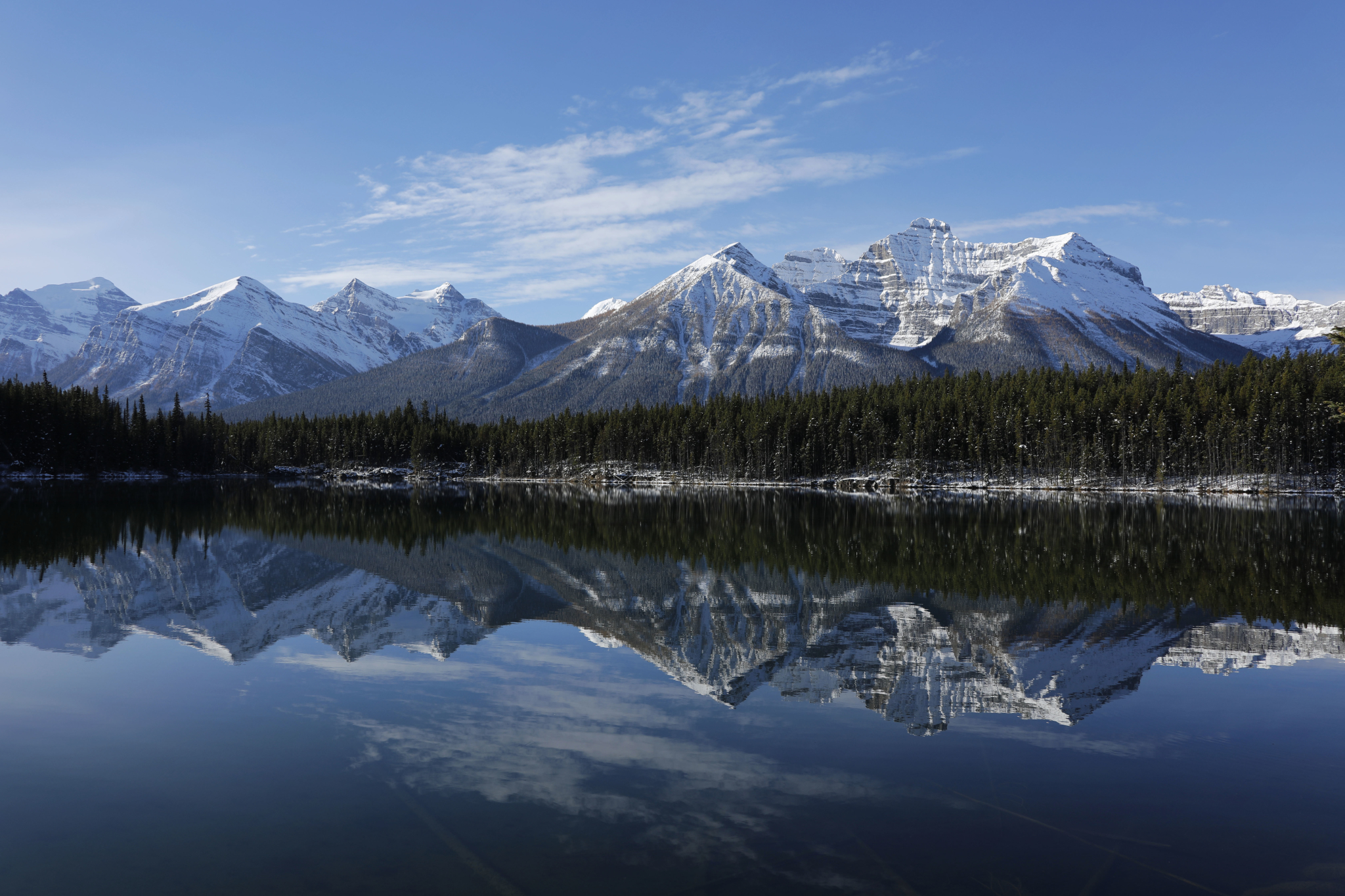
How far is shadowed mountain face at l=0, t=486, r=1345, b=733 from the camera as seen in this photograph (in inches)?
767

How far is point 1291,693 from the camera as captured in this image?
57.3ft

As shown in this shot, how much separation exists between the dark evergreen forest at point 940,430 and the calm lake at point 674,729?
105 metres

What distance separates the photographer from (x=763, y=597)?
29047mm

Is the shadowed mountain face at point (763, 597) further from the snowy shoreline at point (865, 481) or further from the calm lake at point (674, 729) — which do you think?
the snowy shoreline at point (865, 481)

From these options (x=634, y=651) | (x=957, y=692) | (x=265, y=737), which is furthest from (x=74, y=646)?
(x=957, y=692)

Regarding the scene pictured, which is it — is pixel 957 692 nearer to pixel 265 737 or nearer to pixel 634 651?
pixel 634 651

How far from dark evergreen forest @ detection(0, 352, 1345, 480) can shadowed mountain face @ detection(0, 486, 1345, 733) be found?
75557 millimetres

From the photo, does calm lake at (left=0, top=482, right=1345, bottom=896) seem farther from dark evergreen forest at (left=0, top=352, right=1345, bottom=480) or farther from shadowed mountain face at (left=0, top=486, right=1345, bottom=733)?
dark evergreen forest at (left=0, top=352, right=1345, bottom=480)

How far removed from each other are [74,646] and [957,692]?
21.9m

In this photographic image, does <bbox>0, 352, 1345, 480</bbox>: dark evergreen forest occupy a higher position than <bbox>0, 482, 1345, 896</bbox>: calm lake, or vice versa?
<bbox>0, 352, 1345, 480</bbox>: dark evergreen forest

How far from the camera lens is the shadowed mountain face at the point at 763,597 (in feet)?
63.9

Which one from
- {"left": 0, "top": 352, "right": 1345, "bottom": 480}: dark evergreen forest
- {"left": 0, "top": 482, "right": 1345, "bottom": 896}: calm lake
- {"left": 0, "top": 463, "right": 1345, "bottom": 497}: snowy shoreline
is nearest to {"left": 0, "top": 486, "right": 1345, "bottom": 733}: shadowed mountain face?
{"left": 0, "top": 482, "right": 1345, "bottom": 896}: calm lake

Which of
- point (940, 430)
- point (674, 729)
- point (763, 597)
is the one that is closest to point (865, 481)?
point (940, 430)

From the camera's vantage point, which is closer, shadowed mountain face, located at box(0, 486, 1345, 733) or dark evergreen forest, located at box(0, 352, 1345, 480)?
shadowed mountain face, located at box(0, 486, 1345, 733)
